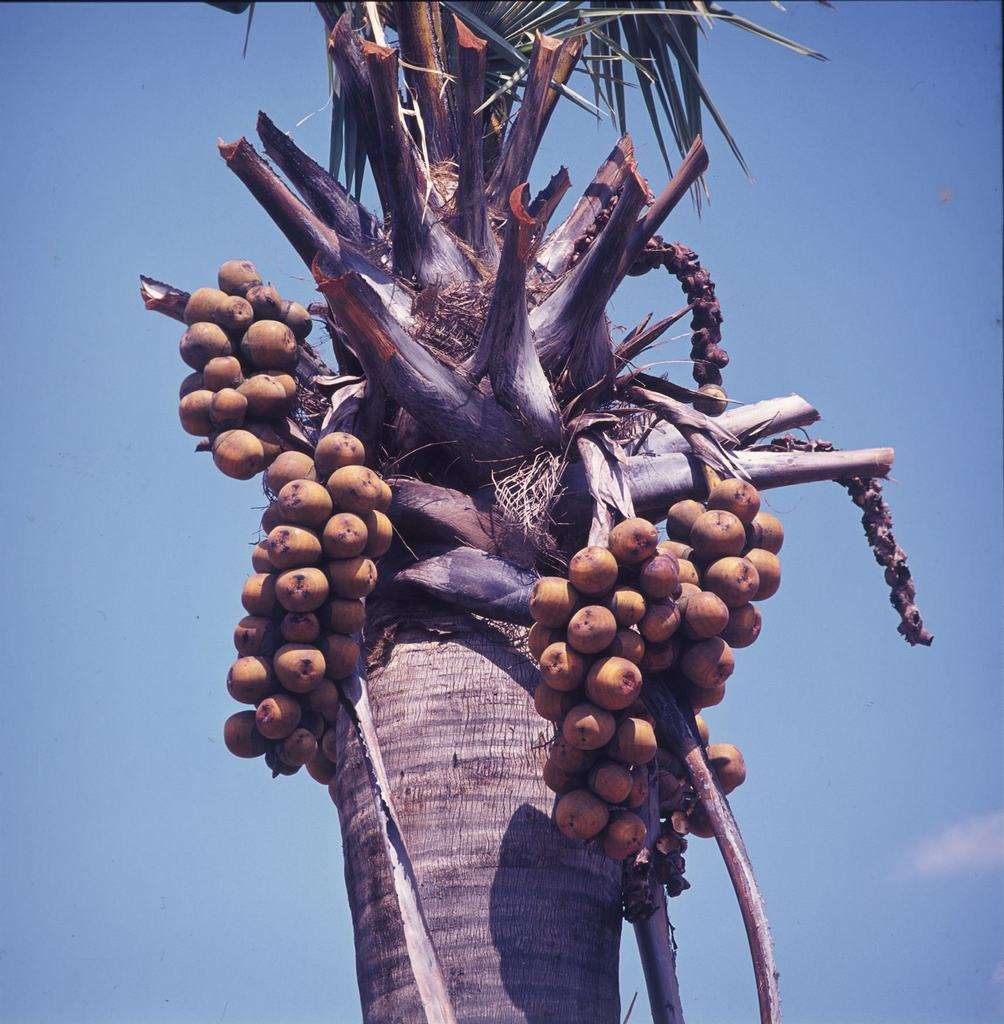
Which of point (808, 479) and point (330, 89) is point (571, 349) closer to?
point (808, 479)

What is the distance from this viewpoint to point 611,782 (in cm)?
314

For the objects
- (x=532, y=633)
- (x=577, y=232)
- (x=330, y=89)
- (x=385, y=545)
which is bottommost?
(x=532, y=633)

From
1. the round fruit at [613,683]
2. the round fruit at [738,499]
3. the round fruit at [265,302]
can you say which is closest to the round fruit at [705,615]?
the round fruit at [613,683]

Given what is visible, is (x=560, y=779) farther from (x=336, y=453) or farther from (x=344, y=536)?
(x=336, y=453)

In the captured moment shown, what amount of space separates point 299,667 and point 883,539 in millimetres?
1961

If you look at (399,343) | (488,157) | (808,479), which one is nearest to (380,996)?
(399,343)

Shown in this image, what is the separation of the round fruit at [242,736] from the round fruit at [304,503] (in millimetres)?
547

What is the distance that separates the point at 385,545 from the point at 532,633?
55cm

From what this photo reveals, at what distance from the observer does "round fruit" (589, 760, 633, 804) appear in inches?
124

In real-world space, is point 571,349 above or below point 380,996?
above

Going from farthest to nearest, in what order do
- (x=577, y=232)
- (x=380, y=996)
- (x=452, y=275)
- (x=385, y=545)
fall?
(x=577, y=232) < (x=452, y=275) < (x=385, y=545) < (x=380, y=996)

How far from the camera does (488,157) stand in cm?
523

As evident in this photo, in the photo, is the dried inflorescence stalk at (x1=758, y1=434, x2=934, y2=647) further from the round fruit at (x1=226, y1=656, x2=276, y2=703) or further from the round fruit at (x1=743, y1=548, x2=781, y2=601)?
the round fruit at (x1=226, y1=656, x2=276, y2=703)

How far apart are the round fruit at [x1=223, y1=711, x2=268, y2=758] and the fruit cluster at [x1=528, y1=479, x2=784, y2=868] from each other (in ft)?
2.60
